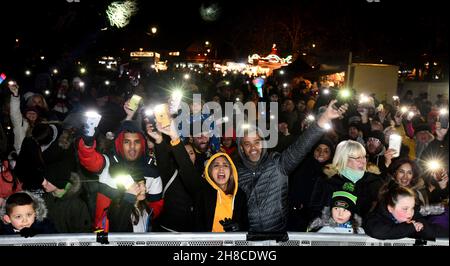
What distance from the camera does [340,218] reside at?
12.1ft

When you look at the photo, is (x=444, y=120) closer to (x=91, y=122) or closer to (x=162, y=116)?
(x=162, y=116)

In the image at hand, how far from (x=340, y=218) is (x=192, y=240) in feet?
4.54

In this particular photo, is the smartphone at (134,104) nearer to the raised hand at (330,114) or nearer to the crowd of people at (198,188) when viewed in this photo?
the crowd of people at (198,188)

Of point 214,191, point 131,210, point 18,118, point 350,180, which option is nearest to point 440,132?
point 350,180

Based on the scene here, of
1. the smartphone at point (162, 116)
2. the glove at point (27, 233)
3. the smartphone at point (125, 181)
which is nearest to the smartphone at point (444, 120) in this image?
the smartphone at point (162, 116)

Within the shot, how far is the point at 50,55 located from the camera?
19.0 meters

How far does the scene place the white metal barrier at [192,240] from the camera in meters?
2.93

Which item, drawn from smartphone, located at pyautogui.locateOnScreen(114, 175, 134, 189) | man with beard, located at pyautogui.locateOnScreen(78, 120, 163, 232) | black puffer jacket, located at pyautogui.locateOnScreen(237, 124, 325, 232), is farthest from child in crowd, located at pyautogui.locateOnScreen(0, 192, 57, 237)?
black puffer jacket, located at pyautogui.locateOnScreen(237, 124, 325, 232)

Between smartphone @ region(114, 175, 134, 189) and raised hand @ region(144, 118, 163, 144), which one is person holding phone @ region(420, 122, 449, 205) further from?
smartphone @ region(114, 175, 134, 189)

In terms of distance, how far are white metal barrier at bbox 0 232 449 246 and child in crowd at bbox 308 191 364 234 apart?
62 cm

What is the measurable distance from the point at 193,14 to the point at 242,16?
21858 mm

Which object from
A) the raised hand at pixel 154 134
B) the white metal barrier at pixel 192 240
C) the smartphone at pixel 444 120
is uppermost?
the smartphone at pixel 444 120

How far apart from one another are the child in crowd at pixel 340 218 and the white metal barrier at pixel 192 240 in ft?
2.04

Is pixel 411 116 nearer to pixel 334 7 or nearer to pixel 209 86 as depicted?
pixel 209 86
